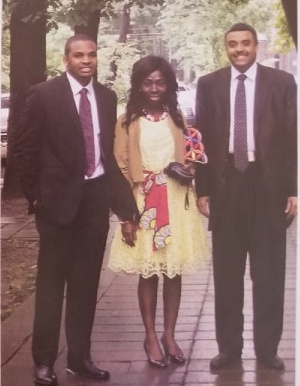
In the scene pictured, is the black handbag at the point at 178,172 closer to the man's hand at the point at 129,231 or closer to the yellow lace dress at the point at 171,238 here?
the yellow lace dress at the point at 171,238

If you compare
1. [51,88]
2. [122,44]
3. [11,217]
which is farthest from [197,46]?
[11,217]

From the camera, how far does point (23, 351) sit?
358 cm

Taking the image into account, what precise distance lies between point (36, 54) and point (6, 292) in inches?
35.0

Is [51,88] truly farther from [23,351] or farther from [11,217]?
[23,351]

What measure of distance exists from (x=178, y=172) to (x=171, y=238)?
24 centimetres

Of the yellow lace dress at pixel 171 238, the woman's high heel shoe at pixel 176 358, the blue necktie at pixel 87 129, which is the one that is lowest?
the woman's high heel shoe at pixel 176 358

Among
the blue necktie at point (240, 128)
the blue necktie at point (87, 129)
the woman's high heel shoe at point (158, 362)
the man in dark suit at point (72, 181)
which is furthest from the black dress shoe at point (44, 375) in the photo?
the blue necktie at point (240, 128)

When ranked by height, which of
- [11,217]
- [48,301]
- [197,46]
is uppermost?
[197,46]

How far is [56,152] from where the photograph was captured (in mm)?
3430

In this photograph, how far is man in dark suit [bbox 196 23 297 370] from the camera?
3422 mm

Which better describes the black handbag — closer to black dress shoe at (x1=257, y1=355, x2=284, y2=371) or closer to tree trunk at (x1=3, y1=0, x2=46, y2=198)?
tree trunk at (x1=3, y1=0, x2=46, y2=198)

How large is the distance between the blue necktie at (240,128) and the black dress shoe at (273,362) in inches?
26.7

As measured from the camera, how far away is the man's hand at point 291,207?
342 centimetres

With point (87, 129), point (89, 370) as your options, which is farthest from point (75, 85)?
point (89, 370)
